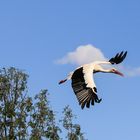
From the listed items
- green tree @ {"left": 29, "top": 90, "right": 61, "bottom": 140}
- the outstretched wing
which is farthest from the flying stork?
green tree @ {"left": 29, "top": 90, "right": 61, "bottom": 140}

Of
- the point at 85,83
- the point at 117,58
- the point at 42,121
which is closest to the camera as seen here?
the point at 85,83

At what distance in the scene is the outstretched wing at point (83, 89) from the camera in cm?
1215

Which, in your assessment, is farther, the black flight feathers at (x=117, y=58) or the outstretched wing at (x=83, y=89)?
the black flight feathers at (x=117, y=58)

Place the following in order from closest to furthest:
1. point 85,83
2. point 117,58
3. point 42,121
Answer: point 85,83, point 117,58, point 42,121

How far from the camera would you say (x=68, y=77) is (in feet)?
41.9

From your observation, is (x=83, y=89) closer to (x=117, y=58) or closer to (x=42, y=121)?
(x=117, y=58)

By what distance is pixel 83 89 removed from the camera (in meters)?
12.5

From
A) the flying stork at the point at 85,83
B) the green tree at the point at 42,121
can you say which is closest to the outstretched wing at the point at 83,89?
the flying stork at the point at 85,83

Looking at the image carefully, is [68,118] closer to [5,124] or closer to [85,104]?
[5,124]

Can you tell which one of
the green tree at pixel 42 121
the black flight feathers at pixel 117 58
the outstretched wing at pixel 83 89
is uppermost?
the green tree at pixel 42 121

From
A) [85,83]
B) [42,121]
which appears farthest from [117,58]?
[42,121]

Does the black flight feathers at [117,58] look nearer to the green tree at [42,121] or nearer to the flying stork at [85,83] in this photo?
the flying stork at [85,83]

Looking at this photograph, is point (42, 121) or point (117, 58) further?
point (42, 121)

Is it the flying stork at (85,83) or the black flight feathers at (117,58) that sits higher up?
the black flight feathers at (117,58)
